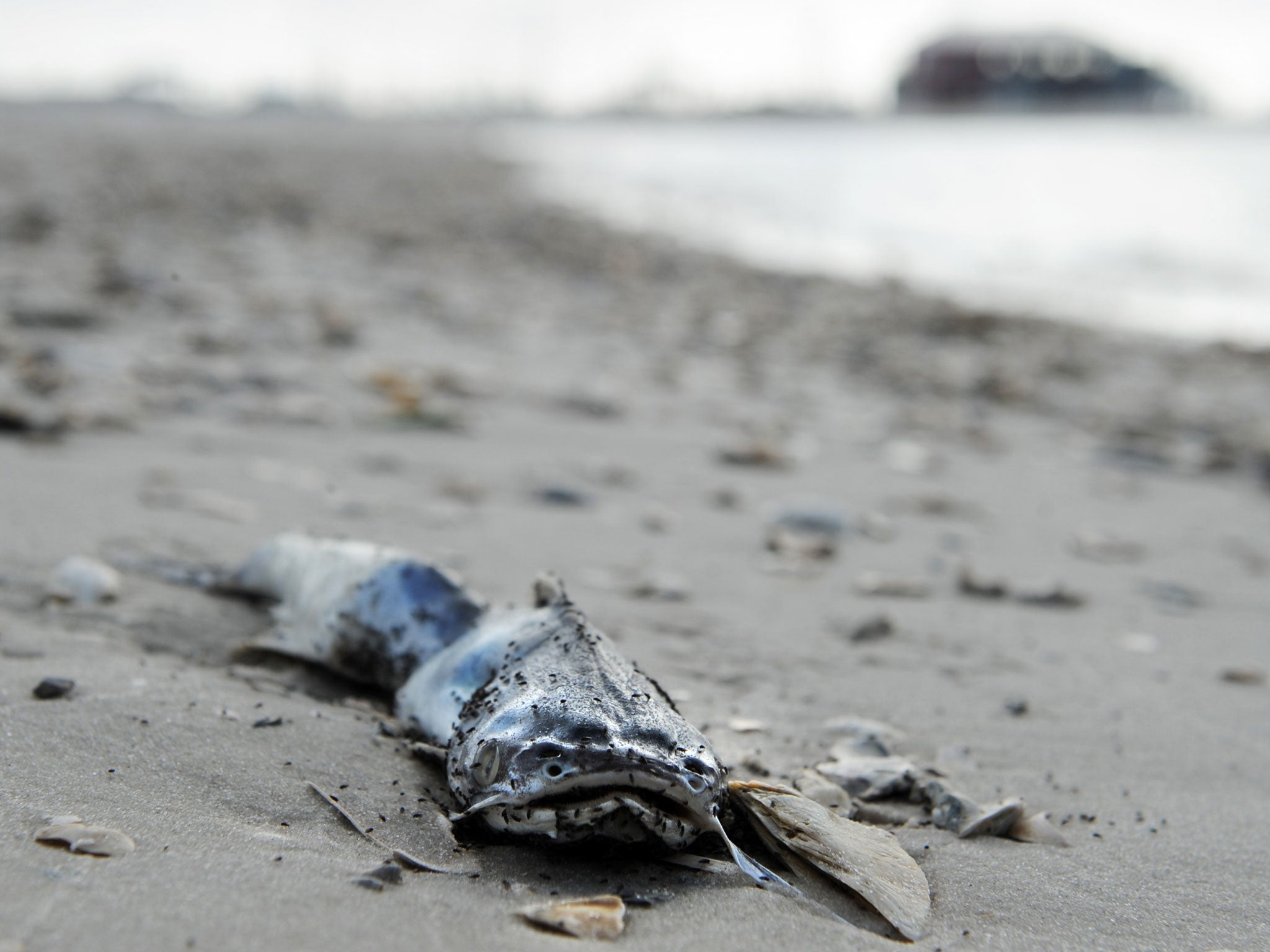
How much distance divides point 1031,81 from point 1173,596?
7940 cm

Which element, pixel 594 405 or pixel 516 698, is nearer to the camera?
pixel 516 698

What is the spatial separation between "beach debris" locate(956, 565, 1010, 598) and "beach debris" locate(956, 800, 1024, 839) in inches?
57.7

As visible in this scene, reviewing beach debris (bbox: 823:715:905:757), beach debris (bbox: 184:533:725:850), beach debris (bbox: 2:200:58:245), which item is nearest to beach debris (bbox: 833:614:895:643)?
beach debris (bbox: 823:715:905:757)

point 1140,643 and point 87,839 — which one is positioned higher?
point 87,839

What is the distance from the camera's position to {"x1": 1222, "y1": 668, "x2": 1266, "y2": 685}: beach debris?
2.77 m

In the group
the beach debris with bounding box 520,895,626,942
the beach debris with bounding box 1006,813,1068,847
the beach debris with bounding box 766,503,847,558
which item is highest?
the beach debris with bounding box 520,895,626,942

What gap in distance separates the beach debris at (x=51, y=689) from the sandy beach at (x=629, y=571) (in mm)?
39

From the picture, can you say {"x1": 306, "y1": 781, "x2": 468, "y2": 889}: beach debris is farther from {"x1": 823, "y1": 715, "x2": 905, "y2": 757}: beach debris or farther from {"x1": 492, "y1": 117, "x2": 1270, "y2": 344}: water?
{"x1": 492, "y1": 117, "x2": 1270, "y2": 344}: water

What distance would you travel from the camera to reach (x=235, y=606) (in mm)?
2619

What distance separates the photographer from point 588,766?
1.50 m

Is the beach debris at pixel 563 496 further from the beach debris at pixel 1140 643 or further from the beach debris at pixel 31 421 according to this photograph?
the beach debris at pixel 1140 643

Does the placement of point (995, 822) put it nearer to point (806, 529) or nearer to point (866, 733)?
point (866, 733)

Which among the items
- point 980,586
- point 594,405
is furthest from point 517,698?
point 594,405

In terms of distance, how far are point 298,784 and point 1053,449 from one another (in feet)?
15.2
